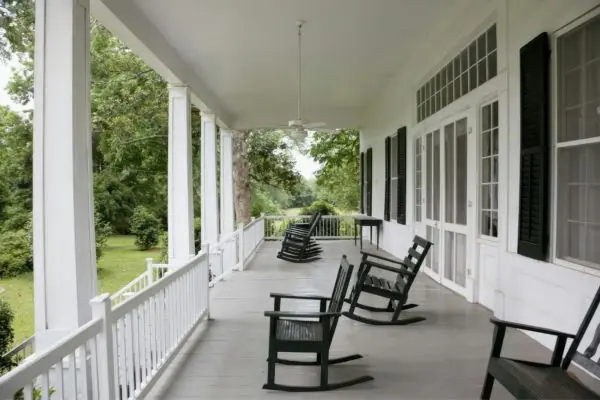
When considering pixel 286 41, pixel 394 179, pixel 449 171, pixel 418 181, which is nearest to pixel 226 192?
pixel 394 179

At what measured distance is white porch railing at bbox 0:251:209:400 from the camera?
5.21 ft

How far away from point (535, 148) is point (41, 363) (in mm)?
3364

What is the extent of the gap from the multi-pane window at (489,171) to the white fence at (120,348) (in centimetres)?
288

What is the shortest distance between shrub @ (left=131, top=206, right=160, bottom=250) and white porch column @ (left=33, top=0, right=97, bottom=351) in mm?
11637

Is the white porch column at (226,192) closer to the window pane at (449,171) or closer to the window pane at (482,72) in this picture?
the window pane at (449,171)

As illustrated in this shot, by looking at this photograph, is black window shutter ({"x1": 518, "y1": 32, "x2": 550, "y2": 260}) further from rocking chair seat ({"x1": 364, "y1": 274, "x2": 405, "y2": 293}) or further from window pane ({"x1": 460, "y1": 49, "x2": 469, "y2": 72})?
window pane ({"x1": 460, "y1": 49, "x2": 469, "y2": 72})

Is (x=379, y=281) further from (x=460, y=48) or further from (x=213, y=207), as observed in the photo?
(x=213, y=207)

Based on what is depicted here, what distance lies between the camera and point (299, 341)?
8.99ft

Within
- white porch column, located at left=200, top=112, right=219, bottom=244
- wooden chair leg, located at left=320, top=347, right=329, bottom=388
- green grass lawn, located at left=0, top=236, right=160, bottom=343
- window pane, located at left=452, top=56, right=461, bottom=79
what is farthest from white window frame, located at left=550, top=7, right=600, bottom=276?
green grass lawn, located at left=0, top=236, right=160, bottom=343

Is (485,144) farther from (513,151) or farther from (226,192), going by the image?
(226,192)

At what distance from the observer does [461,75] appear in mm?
5234

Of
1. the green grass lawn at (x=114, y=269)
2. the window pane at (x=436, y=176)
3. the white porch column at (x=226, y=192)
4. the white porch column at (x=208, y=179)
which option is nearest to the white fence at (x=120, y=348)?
the window pane at (x=436, y=176)

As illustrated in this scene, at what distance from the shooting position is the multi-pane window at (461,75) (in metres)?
4.44

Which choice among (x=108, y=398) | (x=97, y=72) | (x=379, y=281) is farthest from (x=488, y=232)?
(x=97, y=72)
